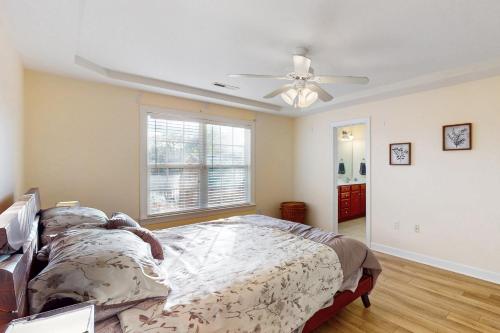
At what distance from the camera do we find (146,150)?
3.45 metres

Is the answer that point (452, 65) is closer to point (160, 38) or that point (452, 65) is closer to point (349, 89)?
point (349, 89)

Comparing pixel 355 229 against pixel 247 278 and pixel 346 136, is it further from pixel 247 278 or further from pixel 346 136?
pixel 247 278

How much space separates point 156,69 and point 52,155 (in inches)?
61.0

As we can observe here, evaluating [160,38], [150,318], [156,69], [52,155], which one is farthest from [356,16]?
[52,155]

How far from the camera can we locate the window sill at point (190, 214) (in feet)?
11.5

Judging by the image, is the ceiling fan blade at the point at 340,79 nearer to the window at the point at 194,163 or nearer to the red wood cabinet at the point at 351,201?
the window at the point at 194,163

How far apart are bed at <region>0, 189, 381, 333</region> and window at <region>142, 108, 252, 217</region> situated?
1.17 m

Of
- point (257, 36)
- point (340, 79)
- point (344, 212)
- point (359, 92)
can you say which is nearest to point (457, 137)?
point (359, 92)

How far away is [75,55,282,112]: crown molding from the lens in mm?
2715

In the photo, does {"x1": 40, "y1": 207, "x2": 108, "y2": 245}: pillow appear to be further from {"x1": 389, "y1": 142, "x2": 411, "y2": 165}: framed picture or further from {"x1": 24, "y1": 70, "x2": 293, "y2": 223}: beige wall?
{"x1": 389, "y1": 142, "x2": 411, "y2": 165}: framed picture

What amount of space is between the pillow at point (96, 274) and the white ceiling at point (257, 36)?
1.56 metres

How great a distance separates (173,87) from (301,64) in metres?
1.94

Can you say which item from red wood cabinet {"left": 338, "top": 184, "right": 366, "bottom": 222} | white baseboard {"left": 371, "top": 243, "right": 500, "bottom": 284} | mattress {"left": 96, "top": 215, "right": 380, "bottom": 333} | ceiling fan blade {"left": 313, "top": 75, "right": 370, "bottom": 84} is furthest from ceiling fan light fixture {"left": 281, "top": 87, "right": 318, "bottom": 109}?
red wood cabinet {"left": 338, "top": 184, "right": 366, "bottom": 222}

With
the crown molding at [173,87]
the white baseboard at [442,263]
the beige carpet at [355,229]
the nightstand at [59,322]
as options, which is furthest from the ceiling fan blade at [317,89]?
the beige carpet at [355,229]
